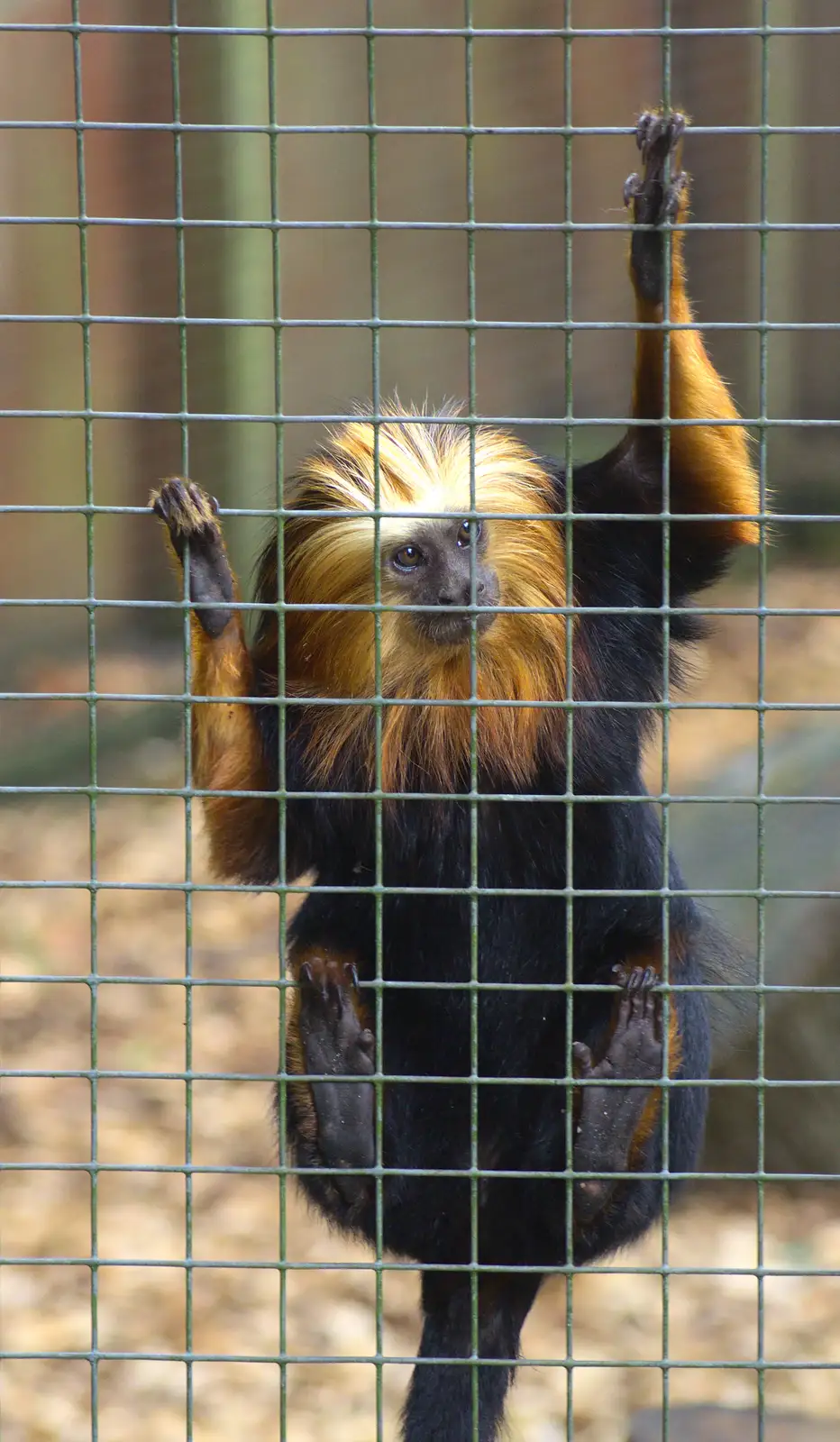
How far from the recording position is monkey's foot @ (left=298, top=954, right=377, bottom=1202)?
2973mm

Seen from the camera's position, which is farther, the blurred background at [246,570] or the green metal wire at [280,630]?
the blurred background at [246,570]

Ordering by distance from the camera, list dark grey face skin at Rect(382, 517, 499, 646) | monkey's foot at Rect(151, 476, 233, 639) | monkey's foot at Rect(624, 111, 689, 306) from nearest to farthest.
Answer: monkey's foot at Rect(624, 111, 689, 306) → monkey's foot at Rect(151, 476, 233, 639) → dark grey face skin at Rect(382, 517, 499, 646)

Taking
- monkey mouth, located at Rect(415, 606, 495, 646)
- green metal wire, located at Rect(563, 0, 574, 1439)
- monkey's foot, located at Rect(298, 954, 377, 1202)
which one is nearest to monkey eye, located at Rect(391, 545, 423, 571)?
monkey mouth, located at Rect(415, 606, 495, 646)

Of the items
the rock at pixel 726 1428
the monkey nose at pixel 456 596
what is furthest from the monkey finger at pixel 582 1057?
the rock at pixel 726 1428

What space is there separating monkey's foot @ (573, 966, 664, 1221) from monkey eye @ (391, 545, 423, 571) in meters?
0.92

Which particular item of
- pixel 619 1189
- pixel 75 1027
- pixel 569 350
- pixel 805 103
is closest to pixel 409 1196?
pixel 619 1189

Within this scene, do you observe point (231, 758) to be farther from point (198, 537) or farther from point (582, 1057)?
point (582, 1057)

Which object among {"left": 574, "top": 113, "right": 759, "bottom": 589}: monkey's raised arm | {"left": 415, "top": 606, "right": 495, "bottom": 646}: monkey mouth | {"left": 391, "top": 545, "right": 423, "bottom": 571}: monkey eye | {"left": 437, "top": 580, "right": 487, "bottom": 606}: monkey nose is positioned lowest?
{"left": 415, "top": 606, "right": 495, "bottom": 646}: monkey mouth

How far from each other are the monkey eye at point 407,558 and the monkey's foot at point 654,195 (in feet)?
2.54

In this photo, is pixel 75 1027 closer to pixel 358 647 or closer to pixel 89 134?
pixel 358 647

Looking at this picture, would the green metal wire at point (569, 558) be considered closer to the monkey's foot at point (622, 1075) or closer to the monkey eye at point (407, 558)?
the monkey's foot at point (622, 1075)

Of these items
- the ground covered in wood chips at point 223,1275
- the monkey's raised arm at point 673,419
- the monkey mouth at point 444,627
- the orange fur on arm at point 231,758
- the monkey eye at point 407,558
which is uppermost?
the monkey's raised arm at point 673,419

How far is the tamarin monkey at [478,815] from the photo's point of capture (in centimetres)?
319

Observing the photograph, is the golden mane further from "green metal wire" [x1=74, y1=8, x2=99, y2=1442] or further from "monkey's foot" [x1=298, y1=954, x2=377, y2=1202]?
"green metal wire" [x1=74, y1=8, x2=99, y2=1442]
